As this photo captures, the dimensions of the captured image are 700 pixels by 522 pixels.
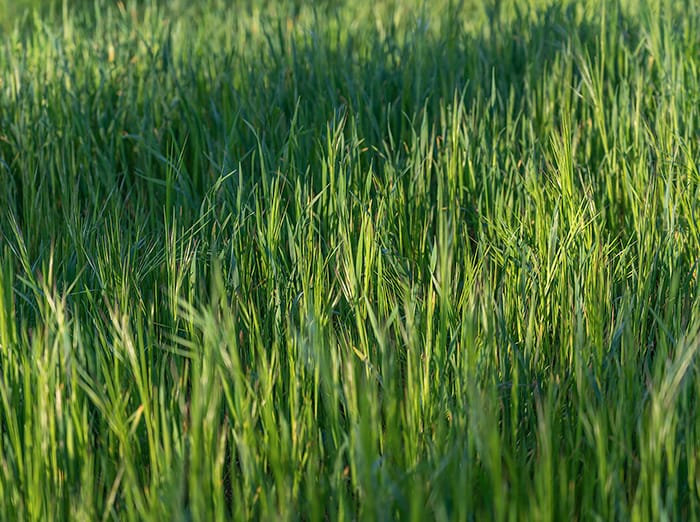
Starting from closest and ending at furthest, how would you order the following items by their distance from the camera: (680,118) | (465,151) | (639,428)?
(639,428)
(465,151)
(680,118)

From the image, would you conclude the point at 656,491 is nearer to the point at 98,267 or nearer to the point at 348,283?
the point at 348,283

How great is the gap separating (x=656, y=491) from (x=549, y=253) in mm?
659

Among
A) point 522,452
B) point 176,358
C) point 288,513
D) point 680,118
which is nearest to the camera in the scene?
point 288,513

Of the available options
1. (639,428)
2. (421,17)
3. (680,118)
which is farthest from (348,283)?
(421,17)

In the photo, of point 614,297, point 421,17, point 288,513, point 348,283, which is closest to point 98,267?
point 348,283

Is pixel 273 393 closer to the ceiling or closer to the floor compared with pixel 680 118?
closer to the floor

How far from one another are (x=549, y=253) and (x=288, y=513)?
0.83 meters

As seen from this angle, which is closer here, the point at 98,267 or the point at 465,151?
the point at 98,267

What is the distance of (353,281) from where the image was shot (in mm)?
1625

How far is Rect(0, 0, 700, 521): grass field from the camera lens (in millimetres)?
1209

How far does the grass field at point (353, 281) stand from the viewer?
3.97 feet

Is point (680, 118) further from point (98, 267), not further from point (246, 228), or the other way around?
point (98, 267)

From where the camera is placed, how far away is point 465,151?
217 cm

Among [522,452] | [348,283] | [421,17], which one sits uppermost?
[421,17]
